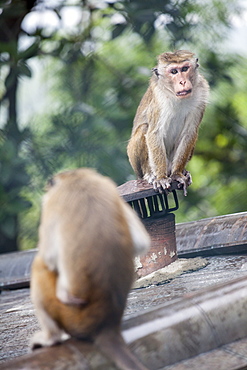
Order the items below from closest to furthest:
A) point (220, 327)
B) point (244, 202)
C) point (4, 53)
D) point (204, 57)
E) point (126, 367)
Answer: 1. point (126, 367)
2. point (220, 327)
3. point (4, 53)
4. point (204, 57)
5. point (244, 202)

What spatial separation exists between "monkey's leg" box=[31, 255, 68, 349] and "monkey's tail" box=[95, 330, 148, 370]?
0.28 metres

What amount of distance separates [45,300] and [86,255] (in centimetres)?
37

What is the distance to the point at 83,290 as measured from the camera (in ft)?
10.1

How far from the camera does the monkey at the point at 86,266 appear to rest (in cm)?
308

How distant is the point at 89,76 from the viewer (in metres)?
9.04

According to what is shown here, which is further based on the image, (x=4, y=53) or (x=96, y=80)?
(x=96, y=80)

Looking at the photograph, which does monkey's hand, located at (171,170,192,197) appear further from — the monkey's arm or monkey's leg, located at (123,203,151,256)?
monkey's leg, located at (123,203,151,256)

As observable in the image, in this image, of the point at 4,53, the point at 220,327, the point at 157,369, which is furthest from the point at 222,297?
the point at 4,53

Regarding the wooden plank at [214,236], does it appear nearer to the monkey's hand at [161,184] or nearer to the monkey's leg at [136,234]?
the monkey's hand at [161,184]

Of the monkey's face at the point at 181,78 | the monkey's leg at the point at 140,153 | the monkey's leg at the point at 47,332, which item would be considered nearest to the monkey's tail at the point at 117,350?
the monkey's leg at the point at 47,332

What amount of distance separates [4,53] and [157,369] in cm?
587

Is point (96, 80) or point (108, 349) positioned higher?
point (96, 80)

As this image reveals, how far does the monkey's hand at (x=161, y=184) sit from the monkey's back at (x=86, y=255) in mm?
2813

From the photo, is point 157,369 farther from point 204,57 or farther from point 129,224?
Answer: point 204,57
